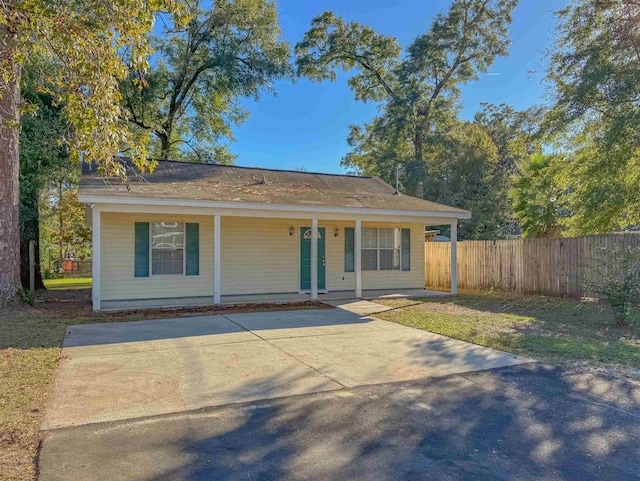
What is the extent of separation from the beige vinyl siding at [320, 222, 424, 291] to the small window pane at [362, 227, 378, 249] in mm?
177

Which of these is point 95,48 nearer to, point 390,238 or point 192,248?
point 192,248

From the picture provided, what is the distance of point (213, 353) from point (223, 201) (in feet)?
16.4

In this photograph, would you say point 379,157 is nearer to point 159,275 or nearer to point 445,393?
point 159,275

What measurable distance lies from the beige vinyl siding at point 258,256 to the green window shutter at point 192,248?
0.68 m

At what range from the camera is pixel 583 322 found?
28.9ft

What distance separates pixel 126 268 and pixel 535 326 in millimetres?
9438

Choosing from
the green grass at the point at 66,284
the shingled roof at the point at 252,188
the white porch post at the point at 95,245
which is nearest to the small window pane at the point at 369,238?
the shingled roof at the point at 252,188

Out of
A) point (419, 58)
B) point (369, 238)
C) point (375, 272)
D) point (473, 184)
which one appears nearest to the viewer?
point (369, 238)

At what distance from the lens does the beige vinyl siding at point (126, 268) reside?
428 inches

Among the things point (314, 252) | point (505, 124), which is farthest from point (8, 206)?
point (505, 124)

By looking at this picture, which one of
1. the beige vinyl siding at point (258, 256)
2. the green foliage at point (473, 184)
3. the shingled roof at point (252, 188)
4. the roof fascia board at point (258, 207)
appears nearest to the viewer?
the roof fascia board at point (258, 207)

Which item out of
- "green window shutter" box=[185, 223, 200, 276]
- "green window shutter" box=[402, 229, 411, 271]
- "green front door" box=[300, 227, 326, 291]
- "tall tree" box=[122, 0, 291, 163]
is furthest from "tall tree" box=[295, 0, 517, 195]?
"green window shutter" box=[185, 223, 200, 276]

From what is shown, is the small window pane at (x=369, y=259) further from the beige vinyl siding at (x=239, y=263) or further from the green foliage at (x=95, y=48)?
the green foliage at (x=95, y=48)

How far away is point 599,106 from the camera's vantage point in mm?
12180
